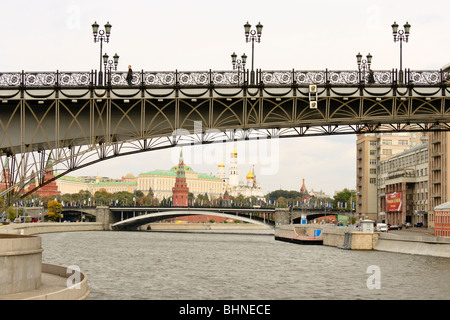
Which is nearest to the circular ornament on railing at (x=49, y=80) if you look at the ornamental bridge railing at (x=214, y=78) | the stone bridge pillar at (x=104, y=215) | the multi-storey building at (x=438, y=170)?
the ornamental bridge railing at (x=214, y=78)

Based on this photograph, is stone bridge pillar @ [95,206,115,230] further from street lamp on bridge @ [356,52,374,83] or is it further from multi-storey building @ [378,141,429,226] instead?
street lamp on bridge @ [356,52,374,83]

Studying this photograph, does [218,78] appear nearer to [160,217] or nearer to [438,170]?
[438,170]

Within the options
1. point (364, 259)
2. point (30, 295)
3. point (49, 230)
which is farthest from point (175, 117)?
point (49, 230)

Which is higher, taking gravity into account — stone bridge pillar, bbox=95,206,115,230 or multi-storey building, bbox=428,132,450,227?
multi-storey building, bbox=428,132,450,227

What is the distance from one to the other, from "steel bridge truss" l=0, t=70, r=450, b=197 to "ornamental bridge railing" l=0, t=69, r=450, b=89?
0.06m

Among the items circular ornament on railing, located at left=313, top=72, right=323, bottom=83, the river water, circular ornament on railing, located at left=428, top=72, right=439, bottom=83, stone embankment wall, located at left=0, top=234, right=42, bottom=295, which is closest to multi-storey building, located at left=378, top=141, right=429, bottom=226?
the river water

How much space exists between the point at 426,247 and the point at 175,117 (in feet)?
122

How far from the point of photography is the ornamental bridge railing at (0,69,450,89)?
4241 cm

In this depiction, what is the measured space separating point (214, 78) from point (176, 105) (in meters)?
2.83

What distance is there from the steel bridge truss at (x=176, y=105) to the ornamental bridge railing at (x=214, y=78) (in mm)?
60

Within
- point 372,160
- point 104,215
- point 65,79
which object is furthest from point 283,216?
point 65,79

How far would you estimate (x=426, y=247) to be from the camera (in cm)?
6981
